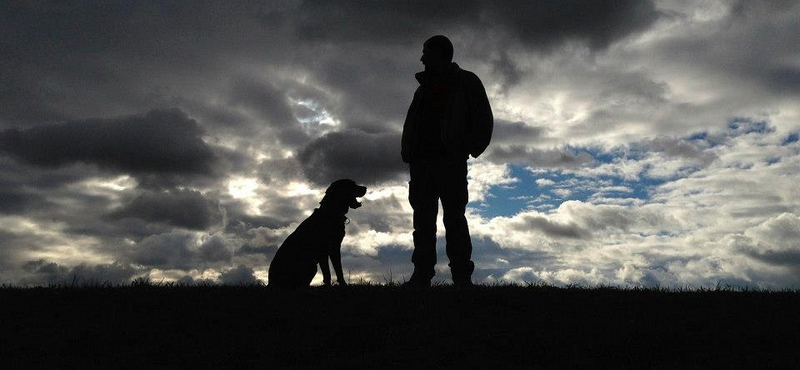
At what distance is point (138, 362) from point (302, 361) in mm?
1491

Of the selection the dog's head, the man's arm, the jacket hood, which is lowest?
the dog's head

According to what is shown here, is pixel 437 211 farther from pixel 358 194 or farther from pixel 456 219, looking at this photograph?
pixel 358 194

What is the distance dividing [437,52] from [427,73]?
35 centimetres

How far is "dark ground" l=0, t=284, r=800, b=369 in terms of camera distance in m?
6.48

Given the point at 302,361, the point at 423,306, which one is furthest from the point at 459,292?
the point at 302,361

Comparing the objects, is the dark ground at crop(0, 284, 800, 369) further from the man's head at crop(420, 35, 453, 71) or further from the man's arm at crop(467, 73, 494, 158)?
the man's head at crop(420, 35, 453, 71)

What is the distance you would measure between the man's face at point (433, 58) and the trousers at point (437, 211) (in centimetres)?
142

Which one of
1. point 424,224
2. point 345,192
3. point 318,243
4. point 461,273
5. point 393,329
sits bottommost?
point 393,329

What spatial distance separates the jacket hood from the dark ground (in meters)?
3.16

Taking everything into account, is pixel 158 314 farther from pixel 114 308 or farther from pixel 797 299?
pixel 797 299

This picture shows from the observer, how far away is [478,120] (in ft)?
33.7

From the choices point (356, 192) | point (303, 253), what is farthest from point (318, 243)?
point (356, 192)

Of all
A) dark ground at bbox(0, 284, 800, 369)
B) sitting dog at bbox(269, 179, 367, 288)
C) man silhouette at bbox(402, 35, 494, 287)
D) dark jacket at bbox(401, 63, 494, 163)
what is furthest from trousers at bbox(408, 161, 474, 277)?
sitting dog at bbox(269, 179, 367, 288)

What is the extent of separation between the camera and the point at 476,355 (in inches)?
254
